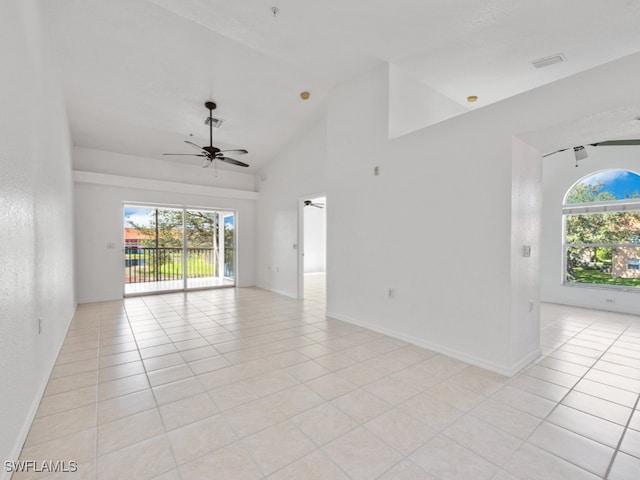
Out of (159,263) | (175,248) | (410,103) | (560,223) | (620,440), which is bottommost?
(620,440)

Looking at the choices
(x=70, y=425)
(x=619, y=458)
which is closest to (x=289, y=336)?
(x=70, y=425)

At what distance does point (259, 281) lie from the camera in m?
7.73

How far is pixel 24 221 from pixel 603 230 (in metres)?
8.04

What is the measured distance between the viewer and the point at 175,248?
23.8 ft

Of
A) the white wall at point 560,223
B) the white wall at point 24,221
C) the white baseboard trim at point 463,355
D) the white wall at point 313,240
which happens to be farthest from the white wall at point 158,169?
the white wall at point 560,223

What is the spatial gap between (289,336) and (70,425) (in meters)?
2.24

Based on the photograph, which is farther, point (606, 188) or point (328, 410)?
point (606, 188)

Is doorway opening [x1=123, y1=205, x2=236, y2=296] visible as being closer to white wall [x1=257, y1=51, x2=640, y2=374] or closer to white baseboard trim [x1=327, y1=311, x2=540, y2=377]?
white wall [x1=257, y1=51, x2=640, y2=374]

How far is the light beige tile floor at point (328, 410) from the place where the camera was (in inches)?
64.0

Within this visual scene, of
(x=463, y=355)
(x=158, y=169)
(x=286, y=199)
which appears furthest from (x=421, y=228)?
(x=158, y=169)

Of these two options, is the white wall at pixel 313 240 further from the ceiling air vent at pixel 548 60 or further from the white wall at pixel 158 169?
the ceiling air vent at pixel 548 60

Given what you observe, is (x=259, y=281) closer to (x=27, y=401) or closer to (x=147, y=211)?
(x=147, y=211)

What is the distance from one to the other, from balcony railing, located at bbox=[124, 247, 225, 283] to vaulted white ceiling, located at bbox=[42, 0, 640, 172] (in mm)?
3102

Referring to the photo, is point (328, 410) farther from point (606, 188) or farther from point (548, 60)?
point (606, 188)
